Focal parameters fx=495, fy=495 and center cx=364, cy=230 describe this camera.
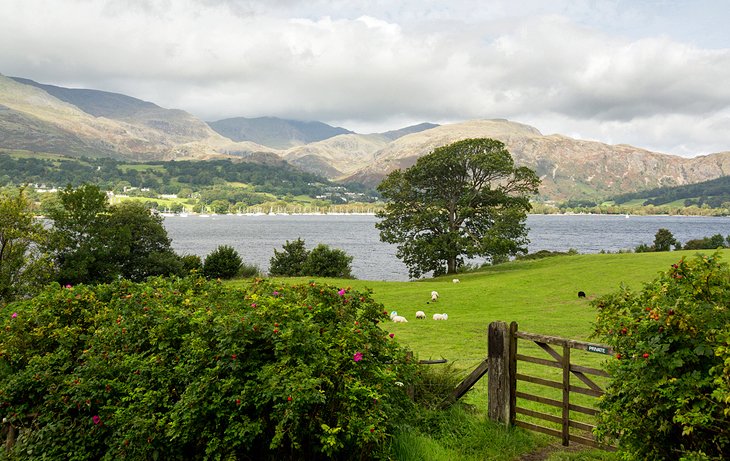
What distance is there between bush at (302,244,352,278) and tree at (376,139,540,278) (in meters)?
6.10

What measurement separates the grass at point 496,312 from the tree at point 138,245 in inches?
840

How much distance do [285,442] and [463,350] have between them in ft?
46.4

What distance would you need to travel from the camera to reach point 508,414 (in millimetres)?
10195

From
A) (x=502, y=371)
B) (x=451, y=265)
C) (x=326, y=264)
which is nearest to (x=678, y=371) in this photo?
(x=502, y=371)

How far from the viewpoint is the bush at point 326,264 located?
58.6m

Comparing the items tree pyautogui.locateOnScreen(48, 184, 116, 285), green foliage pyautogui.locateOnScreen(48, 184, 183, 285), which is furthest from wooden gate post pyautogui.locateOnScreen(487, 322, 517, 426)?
tree pyautogui.locateOnScreen(48, 184, 116, 285)

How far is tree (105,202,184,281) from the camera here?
2015 inches

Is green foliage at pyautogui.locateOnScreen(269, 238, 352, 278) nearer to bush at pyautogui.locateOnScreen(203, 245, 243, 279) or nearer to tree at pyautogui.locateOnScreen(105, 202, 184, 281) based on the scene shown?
bush at pyautogui.locateOnScreen(203, 245, 243, 279)

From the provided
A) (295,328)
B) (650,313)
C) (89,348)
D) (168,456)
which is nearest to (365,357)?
(295,328)

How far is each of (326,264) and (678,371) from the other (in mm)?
54040

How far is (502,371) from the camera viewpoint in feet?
33.4

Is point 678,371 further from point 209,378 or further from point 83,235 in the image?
point 83,235

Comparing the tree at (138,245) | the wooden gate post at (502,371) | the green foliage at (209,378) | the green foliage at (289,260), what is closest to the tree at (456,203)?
the green foliage at (289,260)

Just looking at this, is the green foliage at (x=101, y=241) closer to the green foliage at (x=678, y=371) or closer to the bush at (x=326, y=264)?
the bush at (x=326, y=264)
